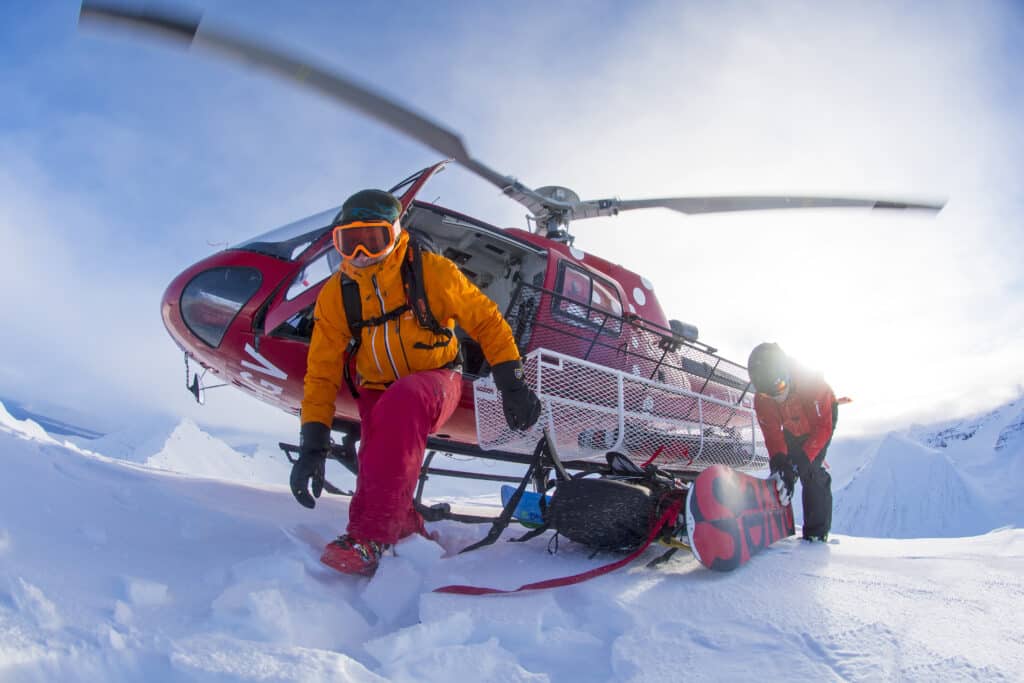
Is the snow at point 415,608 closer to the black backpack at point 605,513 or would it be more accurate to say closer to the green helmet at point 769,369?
the black backpack at point 605,513

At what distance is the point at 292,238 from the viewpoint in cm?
430

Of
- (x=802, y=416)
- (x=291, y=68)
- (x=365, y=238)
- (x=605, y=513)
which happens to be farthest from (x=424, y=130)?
(x=802, y=416)

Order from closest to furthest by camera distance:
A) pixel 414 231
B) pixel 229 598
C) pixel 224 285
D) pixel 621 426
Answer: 1. pixel 229 598
2. pixel 621 426
3. pixel 224 285
4. pixel 414 231

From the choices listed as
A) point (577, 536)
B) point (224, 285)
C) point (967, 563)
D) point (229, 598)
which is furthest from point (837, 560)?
point (224, 285)

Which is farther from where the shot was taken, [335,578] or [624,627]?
[335,578]

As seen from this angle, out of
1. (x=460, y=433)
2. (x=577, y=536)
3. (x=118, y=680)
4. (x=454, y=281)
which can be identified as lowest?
(x=118, y=680)

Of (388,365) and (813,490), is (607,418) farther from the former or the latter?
(388,365)

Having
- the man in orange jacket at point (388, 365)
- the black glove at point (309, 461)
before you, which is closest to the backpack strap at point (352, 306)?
the man in orange jacket at point (388, 365)

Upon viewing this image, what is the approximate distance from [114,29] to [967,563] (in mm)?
4914

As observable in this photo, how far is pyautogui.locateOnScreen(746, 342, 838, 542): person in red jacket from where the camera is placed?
146 inches

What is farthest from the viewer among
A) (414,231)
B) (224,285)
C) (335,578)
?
(414,231)

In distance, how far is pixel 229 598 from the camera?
5.36ft

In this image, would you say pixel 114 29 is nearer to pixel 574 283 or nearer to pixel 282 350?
pixel 282 350

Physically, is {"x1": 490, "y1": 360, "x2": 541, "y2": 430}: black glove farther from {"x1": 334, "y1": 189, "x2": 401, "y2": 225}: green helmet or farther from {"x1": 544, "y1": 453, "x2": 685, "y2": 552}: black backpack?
{"x1": 334, "y1": 189, "x2": 401, "y2": 225}: green helmet
